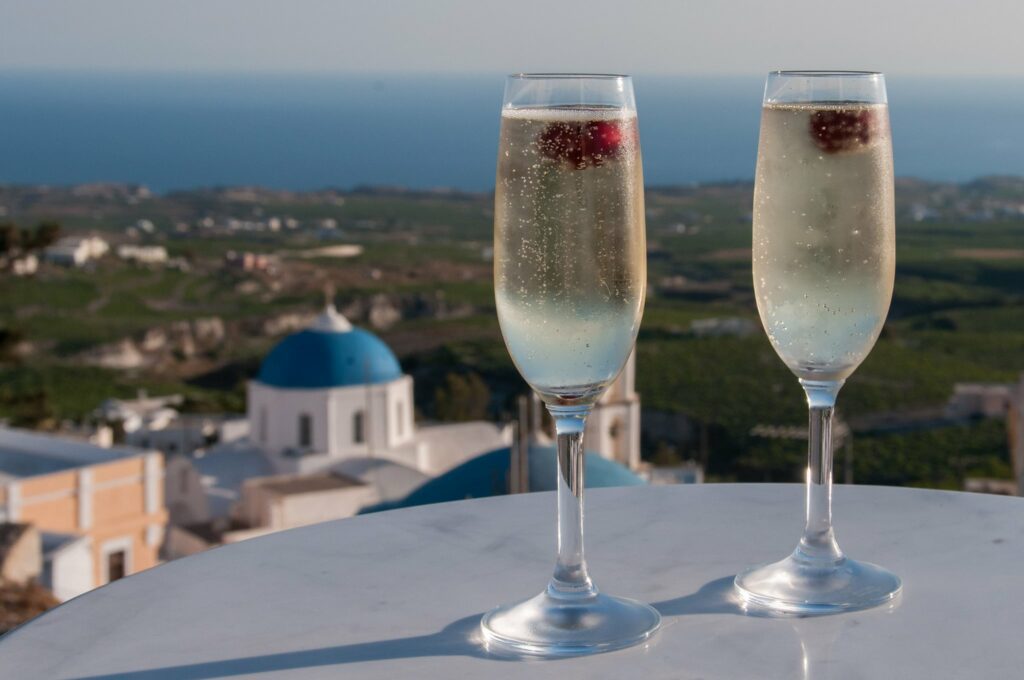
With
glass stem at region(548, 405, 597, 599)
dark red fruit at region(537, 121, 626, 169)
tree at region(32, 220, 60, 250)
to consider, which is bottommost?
tree at region(32, 220, 60, 250)

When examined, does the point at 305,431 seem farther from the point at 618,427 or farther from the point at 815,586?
the point at 815,586

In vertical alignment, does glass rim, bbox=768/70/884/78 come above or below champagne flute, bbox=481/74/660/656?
above

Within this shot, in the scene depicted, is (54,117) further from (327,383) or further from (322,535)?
(322,535)

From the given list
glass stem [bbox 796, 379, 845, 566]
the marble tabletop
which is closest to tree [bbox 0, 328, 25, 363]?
the marble tabletop

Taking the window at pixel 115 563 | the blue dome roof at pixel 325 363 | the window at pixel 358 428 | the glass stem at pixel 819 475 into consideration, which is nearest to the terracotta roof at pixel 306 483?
the window at pixel 358 428

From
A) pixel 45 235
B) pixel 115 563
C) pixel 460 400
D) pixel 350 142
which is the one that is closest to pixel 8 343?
pixel 45 235

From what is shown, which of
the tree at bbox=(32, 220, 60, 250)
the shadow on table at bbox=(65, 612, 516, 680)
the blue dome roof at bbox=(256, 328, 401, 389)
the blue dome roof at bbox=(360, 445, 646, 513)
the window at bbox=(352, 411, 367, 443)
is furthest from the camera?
the window at bbox=(352, 411, 367, 443)

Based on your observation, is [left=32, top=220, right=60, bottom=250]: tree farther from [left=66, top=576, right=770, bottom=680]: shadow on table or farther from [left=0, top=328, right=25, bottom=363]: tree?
[left=66, top=576, right=770, bottom=680]: shadow on table

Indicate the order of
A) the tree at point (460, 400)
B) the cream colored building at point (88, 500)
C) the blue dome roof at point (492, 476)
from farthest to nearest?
the tree at point (460, 400), the cream colored building at point (88, 500), the blue dome roof at point (492, 476)

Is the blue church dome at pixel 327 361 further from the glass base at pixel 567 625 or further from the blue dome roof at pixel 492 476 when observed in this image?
the glass base at pixel 567 625
